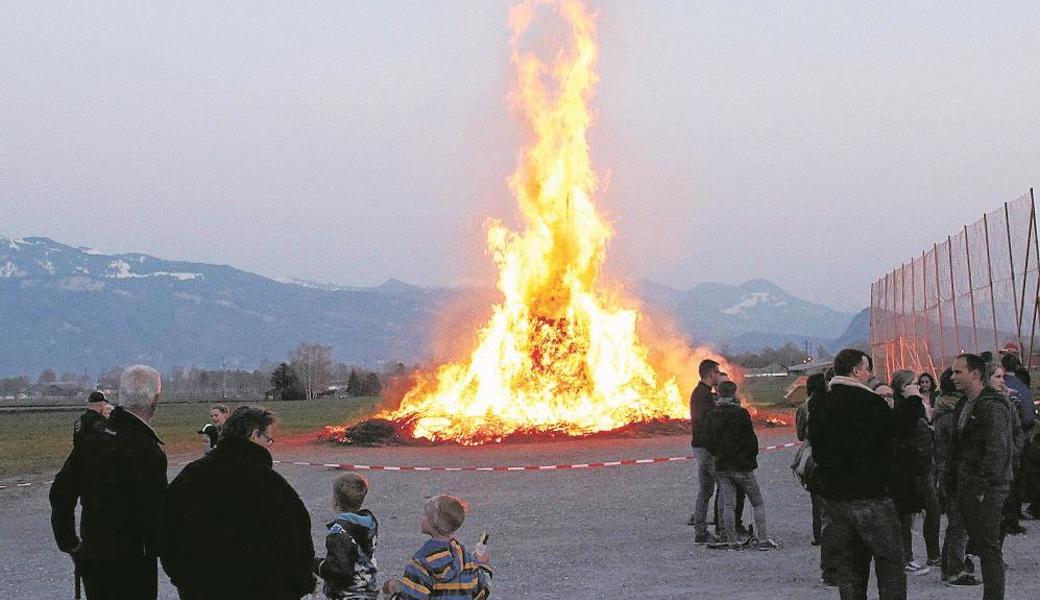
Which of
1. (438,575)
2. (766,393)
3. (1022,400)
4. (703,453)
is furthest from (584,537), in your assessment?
(766,393)

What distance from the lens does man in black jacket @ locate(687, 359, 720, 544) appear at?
36.8ft

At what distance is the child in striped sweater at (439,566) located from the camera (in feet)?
17.2

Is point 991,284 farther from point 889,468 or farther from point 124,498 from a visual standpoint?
point 124,498

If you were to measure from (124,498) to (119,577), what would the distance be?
1.31 ft

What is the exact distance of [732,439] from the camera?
34.8 feet

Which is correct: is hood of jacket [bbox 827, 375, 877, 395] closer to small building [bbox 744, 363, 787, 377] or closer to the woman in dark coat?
the woman in dark coat

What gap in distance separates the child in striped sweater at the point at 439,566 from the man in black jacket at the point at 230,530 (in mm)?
702

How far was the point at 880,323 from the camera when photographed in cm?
3409

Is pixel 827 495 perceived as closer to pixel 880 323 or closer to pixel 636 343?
pixel 636 343

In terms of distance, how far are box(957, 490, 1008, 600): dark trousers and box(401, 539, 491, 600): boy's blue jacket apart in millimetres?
3881

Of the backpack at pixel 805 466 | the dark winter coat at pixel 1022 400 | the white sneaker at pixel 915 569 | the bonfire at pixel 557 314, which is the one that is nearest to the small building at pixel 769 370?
the bonfire at pixel 557 314

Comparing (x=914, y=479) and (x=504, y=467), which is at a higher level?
(x=914, y=479)

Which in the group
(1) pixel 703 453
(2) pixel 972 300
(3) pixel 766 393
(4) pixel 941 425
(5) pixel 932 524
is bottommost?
(5) pixel 932 524

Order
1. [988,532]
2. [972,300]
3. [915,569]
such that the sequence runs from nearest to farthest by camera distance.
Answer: [988,532]
[915,569]
[972,300]
